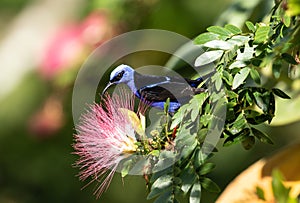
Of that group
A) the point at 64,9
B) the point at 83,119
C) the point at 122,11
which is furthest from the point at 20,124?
the point at 83,119

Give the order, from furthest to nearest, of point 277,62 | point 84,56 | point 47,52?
point 47,52 < point 84,56 < point 277,62

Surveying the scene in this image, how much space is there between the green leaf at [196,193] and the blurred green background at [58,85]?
0.66 meters

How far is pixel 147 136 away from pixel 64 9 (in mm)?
1870

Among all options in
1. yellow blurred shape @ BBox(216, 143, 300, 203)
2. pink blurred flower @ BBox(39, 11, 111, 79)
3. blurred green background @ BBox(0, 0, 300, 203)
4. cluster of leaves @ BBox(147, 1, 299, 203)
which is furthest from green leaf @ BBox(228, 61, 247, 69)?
pink blurred flower @ BBox(39, 11, 111, 79)

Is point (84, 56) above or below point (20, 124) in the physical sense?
above

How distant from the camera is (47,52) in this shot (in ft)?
7.52

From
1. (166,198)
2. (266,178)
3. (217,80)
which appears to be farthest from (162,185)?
(266,178)

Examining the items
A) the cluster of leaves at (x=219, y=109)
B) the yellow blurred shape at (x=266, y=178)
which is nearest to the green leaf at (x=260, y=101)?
the cluster of leaves at (x=219, y=109)

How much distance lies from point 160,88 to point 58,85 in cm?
125

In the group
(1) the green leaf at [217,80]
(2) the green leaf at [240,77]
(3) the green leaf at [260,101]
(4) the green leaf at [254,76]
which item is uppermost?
(1) the green leaf at [217,80]

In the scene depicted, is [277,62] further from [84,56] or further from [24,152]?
[24,152]

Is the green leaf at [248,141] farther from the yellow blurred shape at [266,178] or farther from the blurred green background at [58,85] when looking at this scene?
the blurred green background at [58,85]

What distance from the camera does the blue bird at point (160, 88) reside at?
88 cm

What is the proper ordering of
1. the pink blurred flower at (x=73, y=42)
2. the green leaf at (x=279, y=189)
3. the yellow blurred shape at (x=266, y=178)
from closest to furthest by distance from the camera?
1. the green leaf at (x=279, y=189)
2. the yellow blurred shape at (x=266, y=178)
3. the pink blurred flower at (x=73, y=42)
